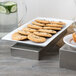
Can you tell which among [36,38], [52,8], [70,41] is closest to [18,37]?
[36,38]

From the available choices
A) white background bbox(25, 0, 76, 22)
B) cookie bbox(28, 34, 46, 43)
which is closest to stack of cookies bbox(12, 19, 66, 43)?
cookie bbox(28, 34, 46, 43)

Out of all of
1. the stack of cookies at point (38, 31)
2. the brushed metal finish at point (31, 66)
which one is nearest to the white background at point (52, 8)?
the stack of cookies at point (38, 31)

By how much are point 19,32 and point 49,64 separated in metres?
0.21

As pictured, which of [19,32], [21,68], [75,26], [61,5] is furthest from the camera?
[61,5]

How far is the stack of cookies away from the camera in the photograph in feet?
3.17

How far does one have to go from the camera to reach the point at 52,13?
158 cm

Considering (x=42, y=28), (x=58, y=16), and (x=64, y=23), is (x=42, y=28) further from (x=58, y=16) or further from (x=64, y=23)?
(x=58, y=16)

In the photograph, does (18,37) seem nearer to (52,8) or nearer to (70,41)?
(70,41)

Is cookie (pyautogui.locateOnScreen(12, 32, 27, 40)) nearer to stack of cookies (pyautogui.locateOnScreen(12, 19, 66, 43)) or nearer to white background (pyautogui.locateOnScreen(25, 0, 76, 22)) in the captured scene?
stack of cookies (pyautogui.locateOnScreen(12, 19, 66, 43))

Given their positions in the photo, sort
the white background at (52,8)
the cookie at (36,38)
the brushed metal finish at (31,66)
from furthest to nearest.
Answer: the white background at (52,8) < the cookie at (36,38) < the brushed metal finish at (31,66)

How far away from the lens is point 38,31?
1.07 meters

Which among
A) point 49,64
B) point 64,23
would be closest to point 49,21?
point 64,23

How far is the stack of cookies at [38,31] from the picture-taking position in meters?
0.97

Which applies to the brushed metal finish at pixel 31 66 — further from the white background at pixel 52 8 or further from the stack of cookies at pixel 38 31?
the white background at pixel 52 8
